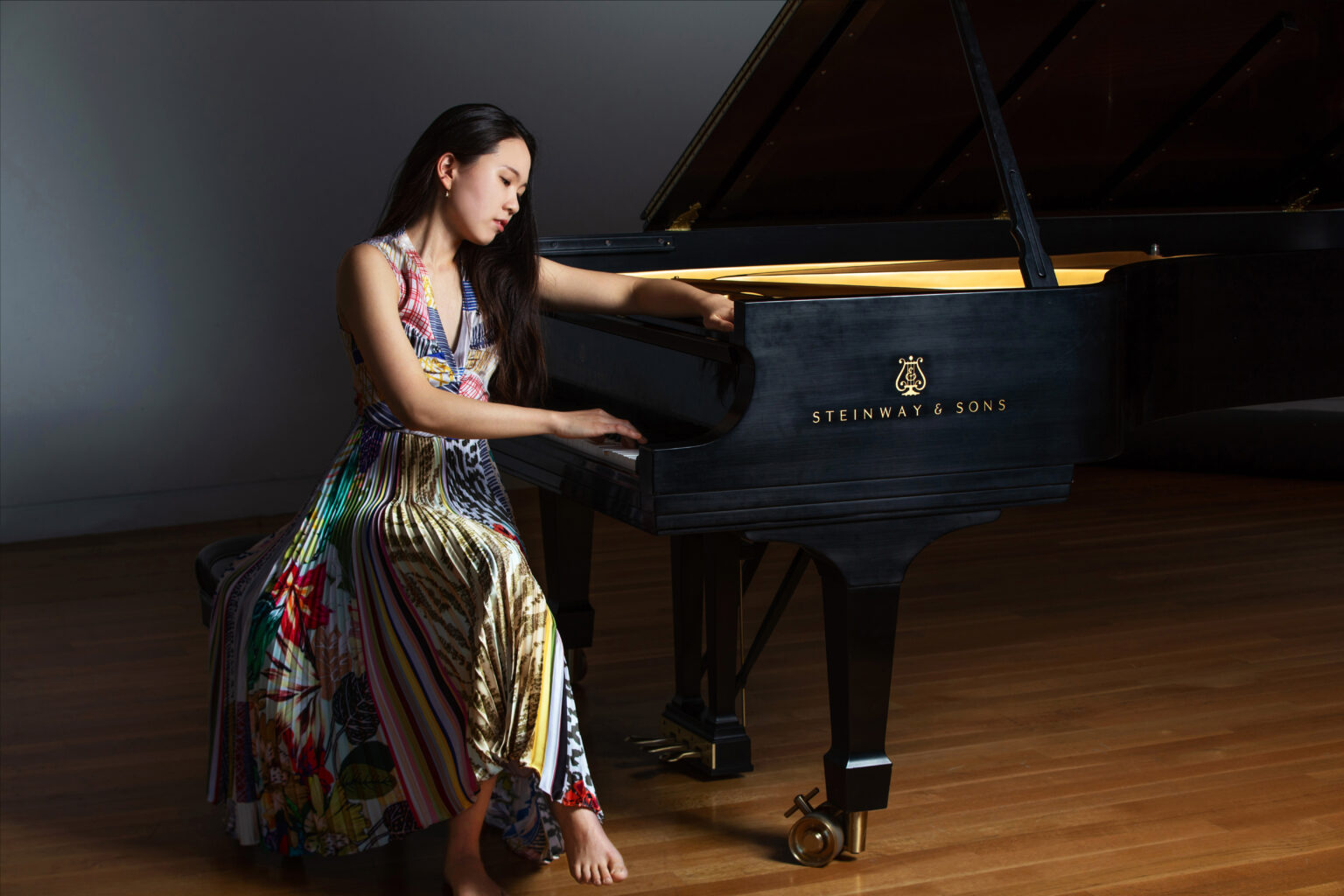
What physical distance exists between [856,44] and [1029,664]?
4.99 feet

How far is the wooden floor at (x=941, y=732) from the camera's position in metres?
2.31

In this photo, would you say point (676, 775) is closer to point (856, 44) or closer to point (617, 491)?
point (617, 491)

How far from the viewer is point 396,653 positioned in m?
2.08

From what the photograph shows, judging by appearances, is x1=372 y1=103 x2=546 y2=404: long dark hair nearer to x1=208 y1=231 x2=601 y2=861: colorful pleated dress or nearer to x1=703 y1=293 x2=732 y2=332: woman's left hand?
x1=208 y1=231 x2=601 y2=861: colorful pleated dress

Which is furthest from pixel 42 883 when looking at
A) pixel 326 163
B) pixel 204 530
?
pixel 326 163

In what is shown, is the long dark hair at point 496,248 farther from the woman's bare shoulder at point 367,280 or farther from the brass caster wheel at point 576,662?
the brass caster wheel at point 576,662

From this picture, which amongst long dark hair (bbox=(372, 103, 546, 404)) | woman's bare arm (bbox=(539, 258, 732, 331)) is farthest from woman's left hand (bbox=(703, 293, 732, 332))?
long dark hair (bbox=(372, 103, 546, 404))

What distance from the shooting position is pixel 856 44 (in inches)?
125

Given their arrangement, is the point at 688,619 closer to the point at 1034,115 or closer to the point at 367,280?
the point at 367,280

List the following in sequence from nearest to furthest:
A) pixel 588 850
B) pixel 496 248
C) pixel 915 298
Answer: pixel 588 850, pixel 915 298, pixel 496 248

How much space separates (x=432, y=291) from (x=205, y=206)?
10.5ft

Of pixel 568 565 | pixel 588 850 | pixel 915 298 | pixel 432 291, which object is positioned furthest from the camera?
pixel 568 565

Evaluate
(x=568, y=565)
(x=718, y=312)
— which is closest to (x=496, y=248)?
(x=718, y=312)

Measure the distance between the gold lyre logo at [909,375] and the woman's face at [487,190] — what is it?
26.5 inches
